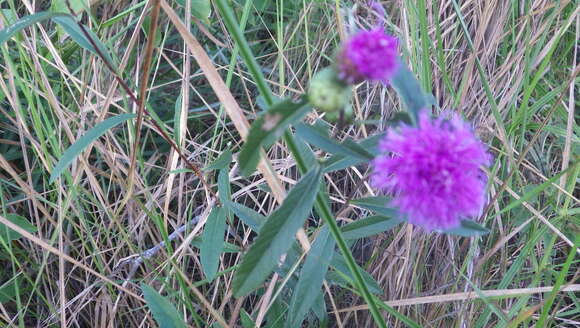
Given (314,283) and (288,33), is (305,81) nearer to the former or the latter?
(288,33)

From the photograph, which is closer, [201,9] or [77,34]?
[77,34]

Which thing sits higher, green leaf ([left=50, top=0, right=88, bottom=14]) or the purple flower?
green leaf ([left=50, top=0, right=88, bottom=14])

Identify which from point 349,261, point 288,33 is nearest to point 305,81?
point 288,33

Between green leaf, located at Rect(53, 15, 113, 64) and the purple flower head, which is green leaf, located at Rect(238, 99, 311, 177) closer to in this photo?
the purple flower head

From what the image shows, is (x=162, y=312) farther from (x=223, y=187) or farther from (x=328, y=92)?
(x=328, y=92)

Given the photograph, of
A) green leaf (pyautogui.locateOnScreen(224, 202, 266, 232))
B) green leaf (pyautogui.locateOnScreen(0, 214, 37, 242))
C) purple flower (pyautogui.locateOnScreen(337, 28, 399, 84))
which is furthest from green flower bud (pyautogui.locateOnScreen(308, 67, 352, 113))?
green leaf (pyautogui.locateOnScreen(0, 214, 37, 242))

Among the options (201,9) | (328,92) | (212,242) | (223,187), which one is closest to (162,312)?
(212,242)
